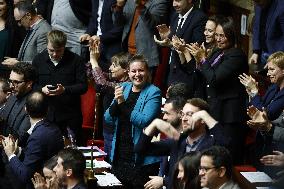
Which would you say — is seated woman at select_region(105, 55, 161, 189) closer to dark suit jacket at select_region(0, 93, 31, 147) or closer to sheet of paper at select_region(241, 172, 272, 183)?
dark suit jacket at select_region(0, 93, 31, 147)

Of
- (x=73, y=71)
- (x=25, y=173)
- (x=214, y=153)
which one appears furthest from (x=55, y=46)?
(x=214, y=153)

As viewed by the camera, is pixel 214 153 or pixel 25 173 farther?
pixel 25 173

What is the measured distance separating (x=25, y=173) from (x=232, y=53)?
2.26 meters

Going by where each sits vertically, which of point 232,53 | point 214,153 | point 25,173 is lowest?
point 25,173

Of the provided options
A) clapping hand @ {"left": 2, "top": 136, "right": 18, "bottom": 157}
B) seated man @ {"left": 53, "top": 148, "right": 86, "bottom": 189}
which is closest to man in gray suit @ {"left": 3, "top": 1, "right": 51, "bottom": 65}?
clapping hand @ {"left": 2, "top": 136, "right": 18, "bottom": 157}

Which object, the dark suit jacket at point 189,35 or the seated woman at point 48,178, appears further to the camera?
the dark suit jacket at point 189,35

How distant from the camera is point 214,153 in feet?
18.4

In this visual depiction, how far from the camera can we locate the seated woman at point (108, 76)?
26.3 feet

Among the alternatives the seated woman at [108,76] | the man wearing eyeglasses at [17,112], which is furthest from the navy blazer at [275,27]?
the man wearing eyeglasses at [17,112]

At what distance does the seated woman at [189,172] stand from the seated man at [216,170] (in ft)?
0.49

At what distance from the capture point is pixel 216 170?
5539 mm

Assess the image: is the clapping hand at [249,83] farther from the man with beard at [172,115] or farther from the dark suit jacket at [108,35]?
the dark suit jacket at [108,35]

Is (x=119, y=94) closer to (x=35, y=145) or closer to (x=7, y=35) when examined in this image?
(x=35, y=145)

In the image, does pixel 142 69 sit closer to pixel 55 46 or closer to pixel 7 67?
pixel 55 46
